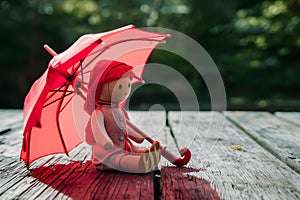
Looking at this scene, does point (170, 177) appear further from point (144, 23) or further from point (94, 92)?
point (144, 23)

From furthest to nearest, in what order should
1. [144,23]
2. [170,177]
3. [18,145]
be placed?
[144,23], [18,145], [170,177]

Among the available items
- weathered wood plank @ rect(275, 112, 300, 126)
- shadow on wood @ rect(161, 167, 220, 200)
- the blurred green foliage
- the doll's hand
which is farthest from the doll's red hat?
the blurred green foliage

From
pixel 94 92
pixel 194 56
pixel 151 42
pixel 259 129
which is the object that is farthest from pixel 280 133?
pixel 194 56

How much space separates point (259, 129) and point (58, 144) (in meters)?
1.07

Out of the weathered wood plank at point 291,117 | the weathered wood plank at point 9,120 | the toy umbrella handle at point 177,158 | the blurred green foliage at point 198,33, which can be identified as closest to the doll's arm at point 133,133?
the toy umbrella handle at point 177,158

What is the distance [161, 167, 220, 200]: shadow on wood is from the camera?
0.92 meters

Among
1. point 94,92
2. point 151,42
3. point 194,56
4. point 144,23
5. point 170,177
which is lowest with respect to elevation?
point 170,177

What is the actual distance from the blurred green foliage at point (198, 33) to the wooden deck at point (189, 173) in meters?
4.19

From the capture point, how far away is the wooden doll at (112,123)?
3.51 feet

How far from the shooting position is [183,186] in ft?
3.23

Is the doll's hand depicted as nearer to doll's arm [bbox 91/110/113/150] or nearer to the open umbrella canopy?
doll's arm [bbox 91/110/113/150]

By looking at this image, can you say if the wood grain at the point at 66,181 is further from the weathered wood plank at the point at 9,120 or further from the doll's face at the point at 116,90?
the weathered wood plank at the point at 9,120

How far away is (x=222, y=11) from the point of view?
5883mm

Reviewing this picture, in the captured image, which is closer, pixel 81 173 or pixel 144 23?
pixel 81 173
